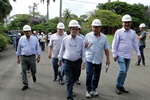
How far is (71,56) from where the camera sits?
609cm

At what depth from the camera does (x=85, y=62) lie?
6.33 meters

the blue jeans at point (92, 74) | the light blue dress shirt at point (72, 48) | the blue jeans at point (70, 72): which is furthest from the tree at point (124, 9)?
the blue jeans at point (70, 72)

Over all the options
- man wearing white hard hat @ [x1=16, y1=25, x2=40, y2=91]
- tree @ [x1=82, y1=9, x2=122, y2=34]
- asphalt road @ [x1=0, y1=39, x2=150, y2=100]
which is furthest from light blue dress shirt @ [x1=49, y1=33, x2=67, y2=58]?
tree @ [x1=82, y1=9, x2=122, y2=34]

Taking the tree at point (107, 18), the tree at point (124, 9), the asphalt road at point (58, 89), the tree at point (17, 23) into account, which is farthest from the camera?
the tree at point (124, 9)

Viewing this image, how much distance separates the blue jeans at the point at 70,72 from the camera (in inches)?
238

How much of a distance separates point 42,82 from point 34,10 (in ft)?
224

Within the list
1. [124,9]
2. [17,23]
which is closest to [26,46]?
[17,23]

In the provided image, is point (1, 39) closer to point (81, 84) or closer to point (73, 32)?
point (81, 84)

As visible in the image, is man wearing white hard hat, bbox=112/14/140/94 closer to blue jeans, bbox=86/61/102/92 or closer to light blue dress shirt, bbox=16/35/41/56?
blue jeans, bbox=86/61/102/92

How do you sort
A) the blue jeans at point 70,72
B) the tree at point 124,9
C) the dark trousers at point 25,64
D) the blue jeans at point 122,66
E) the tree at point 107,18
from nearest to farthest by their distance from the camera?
the blue jeans at point 70,72, the blue jeans at point 122,66, the dark trousers at point 25,64, the tree at point 107,18, the tree at point 124,9

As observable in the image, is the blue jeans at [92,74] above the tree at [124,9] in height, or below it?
below

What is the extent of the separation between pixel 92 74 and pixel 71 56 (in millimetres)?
827

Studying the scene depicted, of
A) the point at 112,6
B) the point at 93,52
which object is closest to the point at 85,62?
the point at 93,52

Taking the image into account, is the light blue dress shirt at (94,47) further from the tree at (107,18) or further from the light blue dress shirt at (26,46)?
the tree at (107,18)
